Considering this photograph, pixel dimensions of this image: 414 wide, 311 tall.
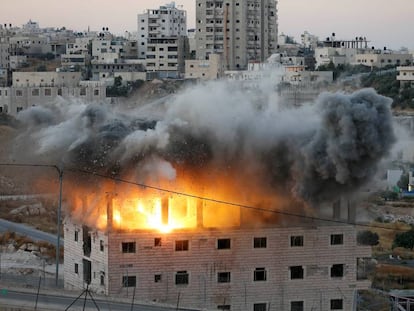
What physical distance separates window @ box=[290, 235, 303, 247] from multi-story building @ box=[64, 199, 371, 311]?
2cm

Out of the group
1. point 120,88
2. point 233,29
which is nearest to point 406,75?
point 233,29

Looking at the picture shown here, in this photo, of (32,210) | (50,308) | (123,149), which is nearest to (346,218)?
(123,149)

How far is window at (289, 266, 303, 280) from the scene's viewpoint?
28469 millimetres

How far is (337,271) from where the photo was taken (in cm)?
2875

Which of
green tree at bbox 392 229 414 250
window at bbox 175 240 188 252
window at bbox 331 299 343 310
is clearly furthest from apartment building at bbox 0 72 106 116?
window at bbox 331 299 343 310

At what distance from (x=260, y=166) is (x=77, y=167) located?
12.9 feet

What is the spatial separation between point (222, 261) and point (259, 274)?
83cm

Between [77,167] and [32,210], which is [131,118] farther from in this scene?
[32,210]

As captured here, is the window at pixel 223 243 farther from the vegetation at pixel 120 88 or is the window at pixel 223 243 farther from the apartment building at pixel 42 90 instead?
the vegetation at pixel 120 88

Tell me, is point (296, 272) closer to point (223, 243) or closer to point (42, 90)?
point (223, 243)

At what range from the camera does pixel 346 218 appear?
29.6m

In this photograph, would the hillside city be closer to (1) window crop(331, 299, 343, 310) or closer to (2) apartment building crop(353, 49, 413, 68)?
(1) window crop(331, 299, 343, 310)

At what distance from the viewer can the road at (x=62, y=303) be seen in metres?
26.4

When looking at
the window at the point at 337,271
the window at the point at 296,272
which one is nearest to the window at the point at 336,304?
the window at the point at 337,271
